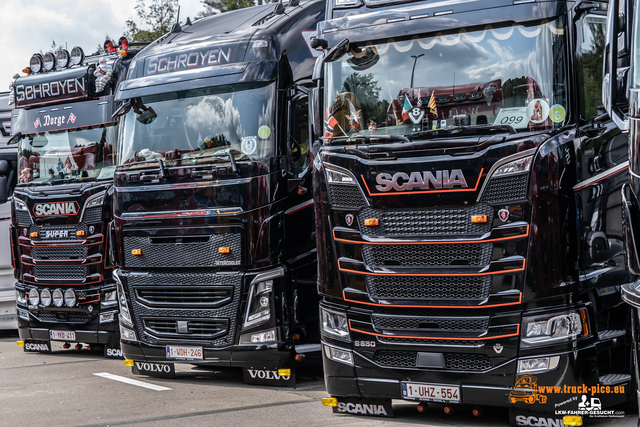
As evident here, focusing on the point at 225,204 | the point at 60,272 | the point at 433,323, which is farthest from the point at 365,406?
the point at 60,272

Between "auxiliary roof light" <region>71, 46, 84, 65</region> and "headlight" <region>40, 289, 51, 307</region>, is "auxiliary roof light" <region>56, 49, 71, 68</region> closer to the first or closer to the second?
"auxiliary roof light" <region>71, 46, 84, 65</region>

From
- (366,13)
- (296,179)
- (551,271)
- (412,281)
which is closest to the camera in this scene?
(551,271)

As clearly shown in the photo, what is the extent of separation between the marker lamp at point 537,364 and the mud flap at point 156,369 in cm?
476

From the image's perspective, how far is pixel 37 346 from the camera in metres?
12.3

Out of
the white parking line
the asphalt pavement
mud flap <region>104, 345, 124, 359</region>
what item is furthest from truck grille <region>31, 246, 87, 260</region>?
the white parking line

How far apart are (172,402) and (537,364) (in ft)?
12.7

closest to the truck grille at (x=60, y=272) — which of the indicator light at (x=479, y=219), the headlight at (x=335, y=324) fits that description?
the headlight at (x=335, y=324)

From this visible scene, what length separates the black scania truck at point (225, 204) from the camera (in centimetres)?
876

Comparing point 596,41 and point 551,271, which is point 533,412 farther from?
point 596,41

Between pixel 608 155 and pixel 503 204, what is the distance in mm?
982

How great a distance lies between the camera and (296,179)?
888cm

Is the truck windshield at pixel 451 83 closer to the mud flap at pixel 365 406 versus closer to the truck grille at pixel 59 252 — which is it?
the mud flap at pixel 365 406

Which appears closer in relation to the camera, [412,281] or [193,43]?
[412,281]

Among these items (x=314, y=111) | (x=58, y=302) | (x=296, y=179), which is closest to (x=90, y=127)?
(x=58, y=302)
